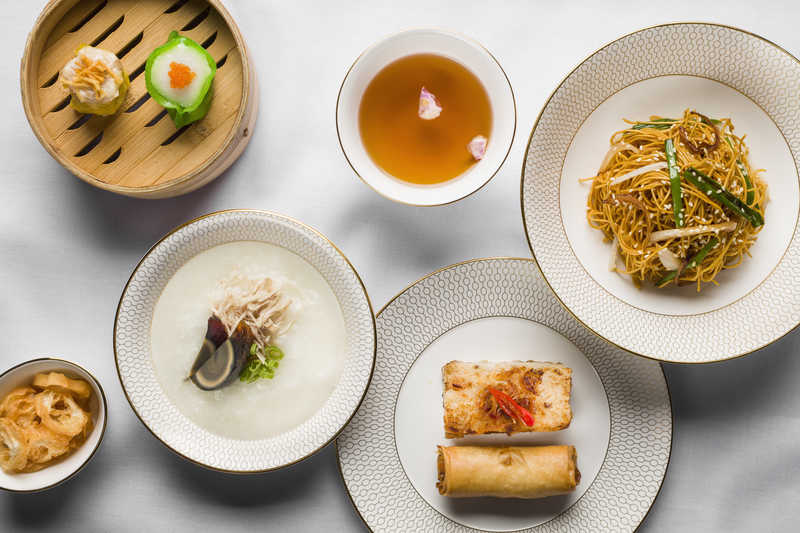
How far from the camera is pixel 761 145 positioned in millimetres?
1955

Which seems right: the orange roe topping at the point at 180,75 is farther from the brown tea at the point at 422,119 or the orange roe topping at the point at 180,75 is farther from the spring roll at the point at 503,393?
the spring roll at the point at 503,393

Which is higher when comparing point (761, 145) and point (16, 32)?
point (761, 145)

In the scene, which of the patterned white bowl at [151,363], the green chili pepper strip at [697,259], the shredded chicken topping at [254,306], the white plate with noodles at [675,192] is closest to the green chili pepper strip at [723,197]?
the white plate with noodles at [675,192]

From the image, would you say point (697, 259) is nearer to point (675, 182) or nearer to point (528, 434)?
point (675, 182)

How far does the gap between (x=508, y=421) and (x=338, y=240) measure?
97 cm

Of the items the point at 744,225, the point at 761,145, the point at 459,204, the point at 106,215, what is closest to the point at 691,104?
the point at 761,145

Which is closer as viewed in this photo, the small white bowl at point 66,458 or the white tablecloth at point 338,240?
the small white bowl at point 66,458

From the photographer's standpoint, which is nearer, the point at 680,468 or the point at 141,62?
the point at 141,62

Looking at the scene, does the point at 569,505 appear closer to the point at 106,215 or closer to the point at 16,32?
the point at 106,215

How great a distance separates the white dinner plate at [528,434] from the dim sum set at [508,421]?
86 mm

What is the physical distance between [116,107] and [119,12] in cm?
36

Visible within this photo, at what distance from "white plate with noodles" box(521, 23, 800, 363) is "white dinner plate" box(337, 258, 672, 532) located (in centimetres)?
27

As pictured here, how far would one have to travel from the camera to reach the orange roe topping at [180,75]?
6.39 feet

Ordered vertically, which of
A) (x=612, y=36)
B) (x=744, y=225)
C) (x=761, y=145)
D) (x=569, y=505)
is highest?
(x=612, y=36)
